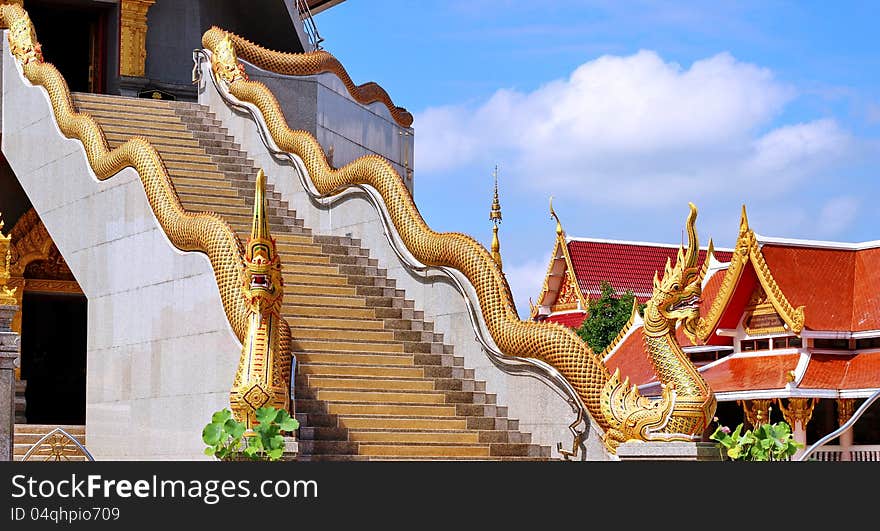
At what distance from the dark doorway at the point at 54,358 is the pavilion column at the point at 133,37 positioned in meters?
3.60

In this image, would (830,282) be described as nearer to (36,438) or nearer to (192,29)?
(36,438)

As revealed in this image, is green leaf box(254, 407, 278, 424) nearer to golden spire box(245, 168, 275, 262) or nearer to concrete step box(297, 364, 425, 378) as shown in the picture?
golden spire box(245, 168, 275, 262)

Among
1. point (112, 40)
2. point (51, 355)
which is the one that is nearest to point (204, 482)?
point (51, 355)

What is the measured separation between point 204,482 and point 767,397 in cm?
1161

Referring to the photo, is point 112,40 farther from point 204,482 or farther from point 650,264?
point 204,482

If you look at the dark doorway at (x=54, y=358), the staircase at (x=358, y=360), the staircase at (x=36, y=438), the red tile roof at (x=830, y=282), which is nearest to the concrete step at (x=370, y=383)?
the staircase at (x=358, y=360)

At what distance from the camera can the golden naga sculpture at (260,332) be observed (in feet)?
33.6

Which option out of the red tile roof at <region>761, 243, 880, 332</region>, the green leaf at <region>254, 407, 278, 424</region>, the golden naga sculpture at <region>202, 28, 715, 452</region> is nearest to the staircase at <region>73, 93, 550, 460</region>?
the golden naga sculpture at <region>202, 28, 715, 452</region>

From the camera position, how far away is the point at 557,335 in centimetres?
1182

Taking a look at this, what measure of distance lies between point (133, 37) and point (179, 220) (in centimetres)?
1036

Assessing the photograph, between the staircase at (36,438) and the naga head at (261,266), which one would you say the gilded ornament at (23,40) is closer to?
the staircase at (36,438)

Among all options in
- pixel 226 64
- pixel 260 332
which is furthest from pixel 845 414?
pixel 260 332

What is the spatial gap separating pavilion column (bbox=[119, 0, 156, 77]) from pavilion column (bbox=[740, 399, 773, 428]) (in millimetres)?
9995

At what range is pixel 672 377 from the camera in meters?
10.8
